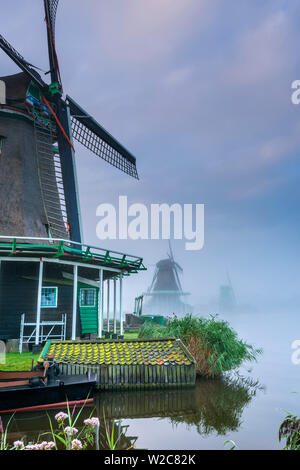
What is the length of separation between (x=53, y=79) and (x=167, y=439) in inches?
854

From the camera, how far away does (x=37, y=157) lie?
1934 centimetres

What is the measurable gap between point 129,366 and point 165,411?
2.70 m

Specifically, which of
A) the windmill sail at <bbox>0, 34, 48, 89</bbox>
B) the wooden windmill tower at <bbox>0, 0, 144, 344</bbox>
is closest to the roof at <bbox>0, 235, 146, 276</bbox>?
the wooden windmill tower at <bbox>0, 0, 144, 344</bbox>

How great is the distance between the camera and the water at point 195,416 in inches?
283

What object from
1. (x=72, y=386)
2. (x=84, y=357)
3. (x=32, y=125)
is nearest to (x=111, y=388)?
(x=84, y=357)

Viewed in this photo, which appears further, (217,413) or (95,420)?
(217,413)

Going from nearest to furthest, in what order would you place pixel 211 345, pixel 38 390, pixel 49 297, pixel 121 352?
pixel 38 390
pixel 121 352
pixel 211 345
pixel 49 297

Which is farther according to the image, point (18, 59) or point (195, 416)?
point (18, 59)

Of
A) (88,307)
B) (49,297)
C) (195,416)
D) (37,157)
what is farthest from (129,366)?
(37,157)

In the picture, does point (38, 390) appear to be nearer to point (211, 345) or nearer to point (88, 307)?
point (211, 345)

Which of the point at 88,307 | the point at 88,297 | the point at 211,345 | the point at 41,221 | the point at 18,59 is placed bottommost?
the point at 211,345

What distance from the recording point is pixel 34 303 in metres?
17.0
